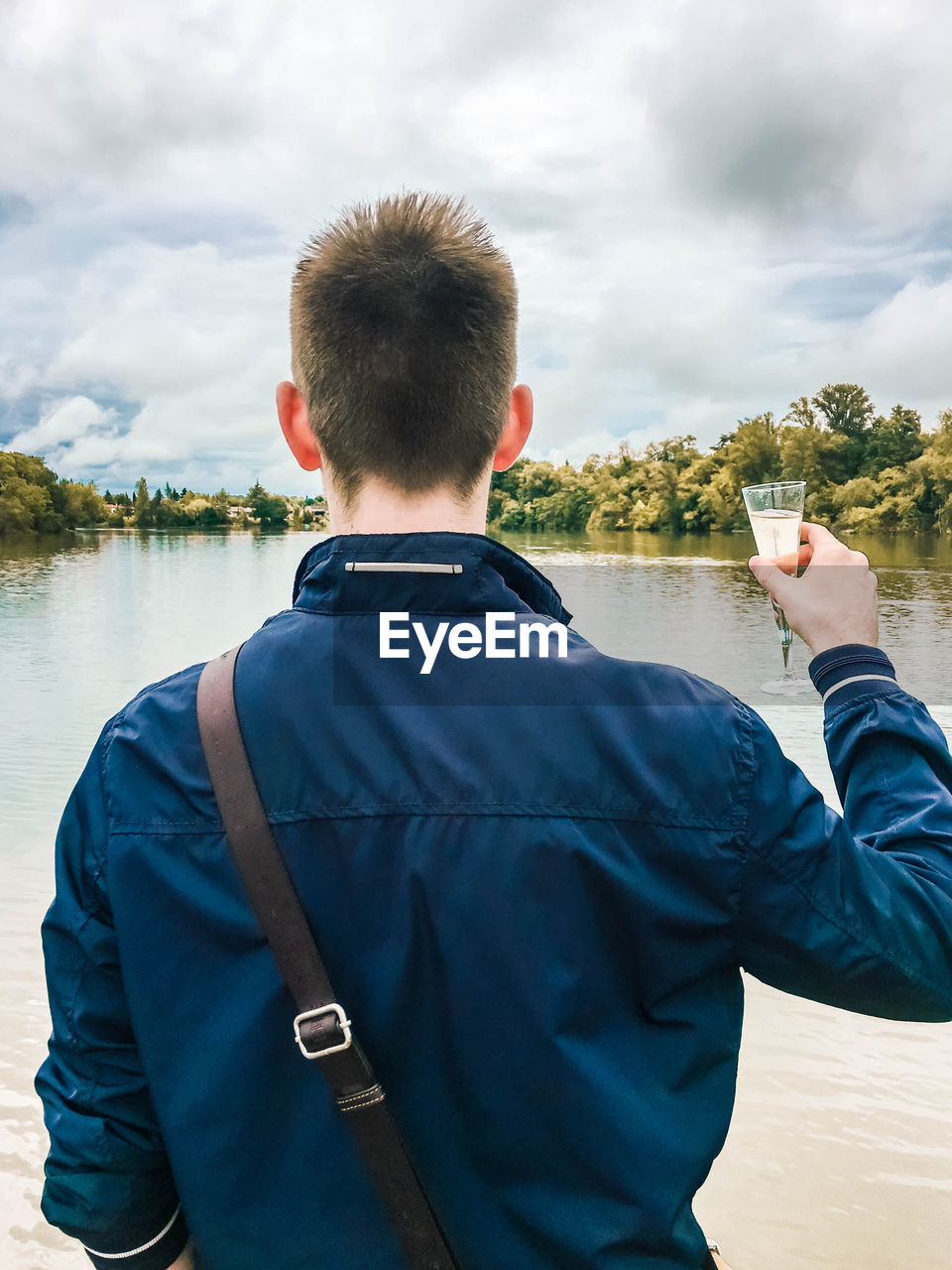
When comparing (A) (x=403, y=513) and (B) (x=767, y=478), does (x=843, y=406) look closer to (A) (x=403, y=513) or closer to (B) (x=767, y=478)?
(B) (x=767, y=478)

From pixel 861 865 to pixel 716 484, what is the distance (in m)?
64.9

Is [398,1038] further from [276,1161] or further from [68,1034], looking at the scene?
[68,1034]

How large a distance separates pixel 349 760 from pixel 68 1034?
1.52ft

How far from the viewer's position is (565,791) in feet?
3.06

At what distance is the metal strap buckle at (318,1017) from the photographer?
0.90 meters

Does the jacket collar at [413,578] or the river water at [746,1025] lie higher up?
the jacket collar at [413,578]

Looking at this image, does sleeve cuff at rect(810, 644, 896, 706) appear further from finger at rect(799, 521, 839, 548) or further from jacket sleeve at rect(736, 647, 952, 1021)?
finger at rect(799, 521, 839, 548)

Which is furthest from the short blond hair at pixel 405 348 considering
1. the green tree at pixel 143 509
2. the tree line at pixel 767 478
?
the green tree at pixel 143 509

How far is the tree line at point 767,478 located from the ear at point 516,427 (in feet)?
139

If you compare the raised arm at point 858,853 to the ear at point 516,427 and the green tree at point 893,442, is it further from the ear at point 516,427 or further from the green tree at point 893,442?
the green tree at point 893,442

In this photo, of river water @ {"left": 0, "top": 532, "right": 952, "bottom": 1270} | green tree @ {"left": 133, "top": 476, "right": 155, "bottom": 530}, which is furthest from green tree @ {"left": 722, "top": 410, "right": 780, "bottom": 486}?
green tree @ {"left": 133, "top": 476, "right": 155, "bottom": 530}

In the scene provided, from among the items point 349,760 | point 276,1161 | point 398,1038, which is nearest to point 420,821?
point 349,760

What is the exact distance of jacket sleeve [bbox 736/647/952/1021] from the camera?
956 mm

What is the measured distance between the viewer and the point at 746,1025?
14.8 ft
